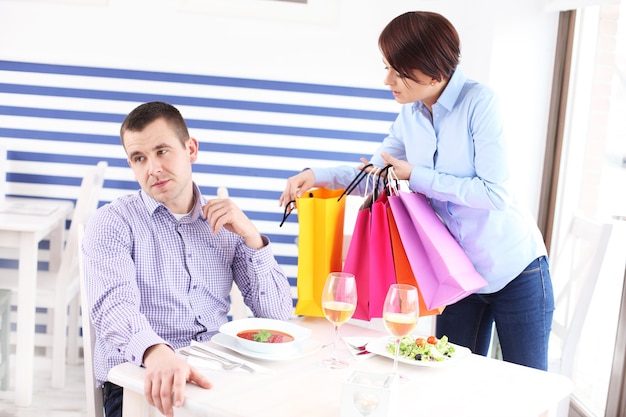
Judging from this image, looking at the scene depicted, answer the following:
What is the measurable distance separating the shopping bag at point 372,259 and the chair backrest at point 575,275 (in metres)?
0.81

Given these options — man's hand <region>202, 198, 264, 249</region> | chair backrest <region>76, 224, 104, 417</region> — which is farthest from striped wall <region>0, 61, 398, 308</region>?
chair backrest <region>76, 224, 104, 417</region>

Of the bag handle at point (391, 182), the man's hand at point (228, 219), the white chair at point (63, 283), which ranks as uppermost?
the bag handle at point (391, 182)

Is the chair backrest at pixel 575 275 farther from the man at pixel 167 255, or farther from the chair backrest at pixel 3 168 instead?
the chair backrest at pixel 3 168

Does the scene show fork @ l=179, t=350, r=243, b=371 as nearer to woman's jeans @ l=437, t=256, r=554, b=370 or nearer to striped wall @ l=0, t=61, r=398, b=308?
woman's jeans @ l=437, t=256, r=554, b=370

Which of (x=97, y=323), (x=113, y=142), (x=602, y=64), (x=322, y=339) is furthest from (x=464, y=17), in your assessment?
(x=97, y=323)

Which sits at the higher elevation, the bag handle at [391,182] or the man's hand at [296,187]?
the bag handle at [391,182]

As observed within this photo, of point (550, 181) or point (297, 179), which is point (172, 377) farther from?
point (550, 181)

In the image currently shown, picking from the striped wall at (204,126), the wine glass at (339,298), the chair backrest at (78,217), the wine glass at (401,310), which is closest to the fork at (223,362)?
the wine glass at (339,298)

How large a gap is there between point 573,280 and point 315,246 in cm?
127

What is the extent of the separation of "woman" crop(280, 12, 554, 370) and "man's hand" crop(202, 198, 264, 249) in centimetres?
17

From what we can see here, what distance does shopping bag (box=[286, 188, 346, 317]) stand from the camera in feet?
6.35

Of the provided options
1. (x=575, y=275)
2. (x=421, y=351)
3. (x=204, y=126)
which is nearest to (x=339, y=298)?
(x=421, y=351)

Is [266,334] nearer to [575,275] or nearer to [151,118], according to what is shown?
[151,118]

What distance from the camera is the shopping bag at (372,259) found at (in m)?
1.83
